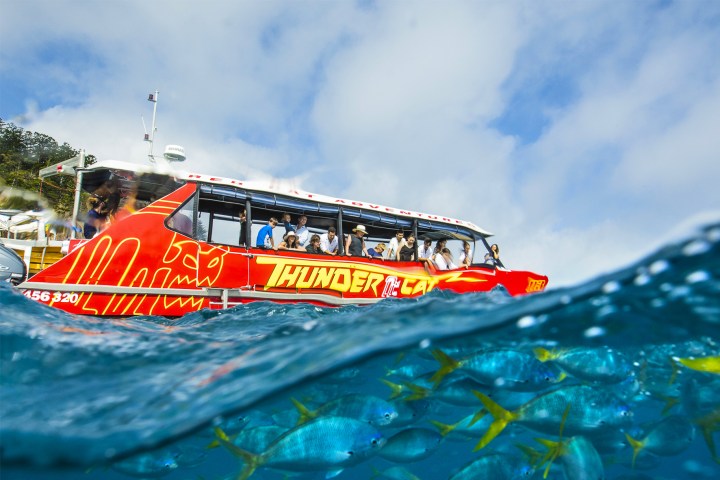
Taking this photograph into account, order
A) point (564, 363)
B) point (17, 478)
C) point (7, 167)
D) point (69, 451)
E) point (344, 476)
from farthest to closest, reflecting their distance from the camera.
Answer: point (7, 167), point (344, 476), point (564, 363), point (17, 478), point (69, 451)

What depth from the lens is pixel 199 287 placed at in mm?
8234

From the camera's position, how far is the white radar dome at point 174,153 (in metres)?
10.9

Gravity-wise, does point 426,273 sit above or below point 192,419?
above

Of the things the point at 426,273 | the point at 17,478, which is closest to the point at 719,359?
the point at 17,478

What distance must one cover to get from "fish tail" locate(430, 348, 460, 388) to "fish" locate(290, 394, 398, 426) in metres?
0.42

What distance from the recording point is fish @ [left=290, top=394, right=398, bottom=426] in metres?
3.35

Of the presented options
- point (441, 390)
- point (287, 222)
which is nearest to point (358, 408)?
point (441, 390)

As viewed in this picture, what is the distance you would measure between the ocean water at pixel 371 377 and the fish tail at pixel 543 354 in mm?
57

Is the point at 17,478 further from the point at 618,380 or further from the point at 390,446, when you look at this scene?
the point at 618,380

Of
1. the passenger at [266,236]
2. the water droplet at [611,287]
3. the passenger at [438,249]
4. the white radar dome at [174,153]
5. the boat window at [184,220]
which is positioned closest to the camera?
the water droplet at [611,287]

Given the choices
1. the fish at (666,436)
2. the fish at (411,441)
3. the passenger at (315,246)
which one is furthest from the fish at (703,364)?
the passenger at (315,246)

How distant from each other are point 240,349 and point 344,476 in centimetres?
327

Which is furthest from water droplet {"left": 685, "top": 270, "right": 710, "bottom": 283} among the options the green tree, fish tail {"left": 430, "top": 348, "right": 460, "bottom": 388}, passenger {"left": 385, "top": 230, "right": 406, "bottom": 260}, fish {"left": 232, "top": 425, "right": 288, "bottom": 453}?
the green tree

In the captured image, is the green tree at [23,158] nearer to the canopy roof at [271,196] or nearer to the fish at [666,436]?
the canopy roof at [271,196]
